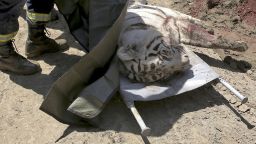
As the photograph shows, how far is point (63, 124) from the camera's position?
323 centimetres

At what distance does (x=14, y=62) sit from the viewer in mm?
3682

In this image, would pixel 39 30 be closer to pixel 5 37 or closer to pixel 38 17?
pixel 38 17

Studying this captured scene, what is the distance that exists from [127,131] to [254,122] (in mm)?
956

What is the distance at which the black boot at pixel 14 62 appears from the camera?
3.65m

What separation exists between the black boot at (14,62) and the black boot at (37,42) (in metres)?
0.22

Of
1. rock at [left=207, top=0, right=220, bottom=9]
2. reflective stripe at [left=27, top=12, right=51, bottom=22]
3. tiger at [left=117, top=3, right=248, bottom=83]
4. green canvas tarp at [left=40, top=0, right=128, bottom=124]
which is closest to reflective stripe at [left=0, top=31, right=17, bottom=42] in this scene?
reflective stripe at [left=27, top=12, right=51, bottom=22]

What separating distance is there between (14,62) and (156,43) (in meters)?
1.20

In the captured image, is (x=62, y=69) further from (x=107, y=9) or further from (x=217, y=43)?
(x=217, y=43)

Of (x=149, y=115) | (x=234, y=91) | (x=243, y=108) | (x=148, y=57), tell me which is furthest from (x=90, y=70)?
(x=243, y=108)

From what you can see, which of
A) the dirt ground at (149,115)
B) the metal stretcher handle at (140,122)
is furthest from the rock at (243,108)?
the metal stretcher handle at (140,122)

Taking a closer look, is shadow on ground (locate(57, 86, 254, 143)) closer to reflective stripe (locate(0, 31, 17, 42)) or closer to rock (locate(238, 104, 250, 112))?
rock (locate(238, 104, 250, 112))

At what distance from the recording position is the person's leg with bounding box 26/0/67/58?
376 cm

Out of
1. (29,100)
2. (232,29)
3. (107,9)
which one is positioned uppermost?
(107,9)

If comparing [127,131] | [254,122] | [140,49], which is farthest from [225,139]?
→ [140,49]
